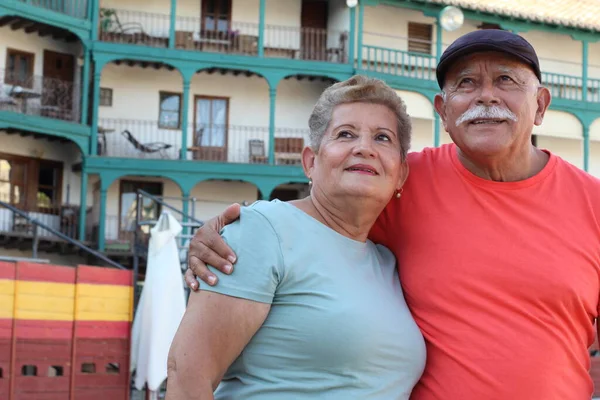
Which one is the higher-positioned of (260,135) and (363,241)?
(260,135)

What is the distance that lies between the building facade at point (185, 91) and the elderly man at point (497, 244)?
2058 centimetres

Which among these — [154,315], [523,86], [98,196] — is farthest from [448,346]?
[98,196]

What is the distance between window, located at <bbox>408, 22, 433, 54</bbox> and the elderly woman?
27.8 metres

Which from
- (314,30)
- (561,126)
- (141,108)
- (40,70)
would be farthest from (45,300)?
(561,126)

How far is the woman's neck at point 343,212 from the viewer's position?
286 cm

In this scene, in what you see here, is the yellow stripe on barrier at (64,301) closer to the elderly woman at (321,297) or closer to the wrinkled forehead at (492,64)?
the elderly woman at (321,297)

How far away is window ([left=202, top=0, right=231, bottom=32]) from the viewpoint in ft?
91.1

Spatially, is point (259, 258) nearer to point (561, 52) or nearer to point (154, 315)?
point (154, 315)

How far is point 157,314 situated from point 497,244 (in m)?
7.72

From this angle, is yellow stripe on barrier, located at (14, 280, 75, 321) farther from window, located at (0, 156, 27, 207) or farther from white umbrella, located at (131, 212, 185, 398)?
window, located at (0, 156, 27, 207)

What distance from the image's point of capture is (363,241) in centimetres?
298

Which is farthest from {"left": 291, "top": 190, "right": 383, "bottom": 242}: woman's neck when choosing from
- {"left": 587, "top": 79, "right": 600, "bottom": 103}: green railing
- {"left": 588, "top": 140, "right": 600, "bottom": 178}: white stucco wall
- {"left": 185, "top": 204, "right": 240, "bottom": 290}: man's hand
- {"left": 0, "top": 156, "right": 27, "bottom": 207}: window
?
{"left": 587, "top": 79, "right": 600, "bottom": 103}: green railing

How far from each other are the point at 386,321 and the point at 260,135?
24616mm

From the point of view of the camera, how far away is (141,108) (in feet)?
88.1
